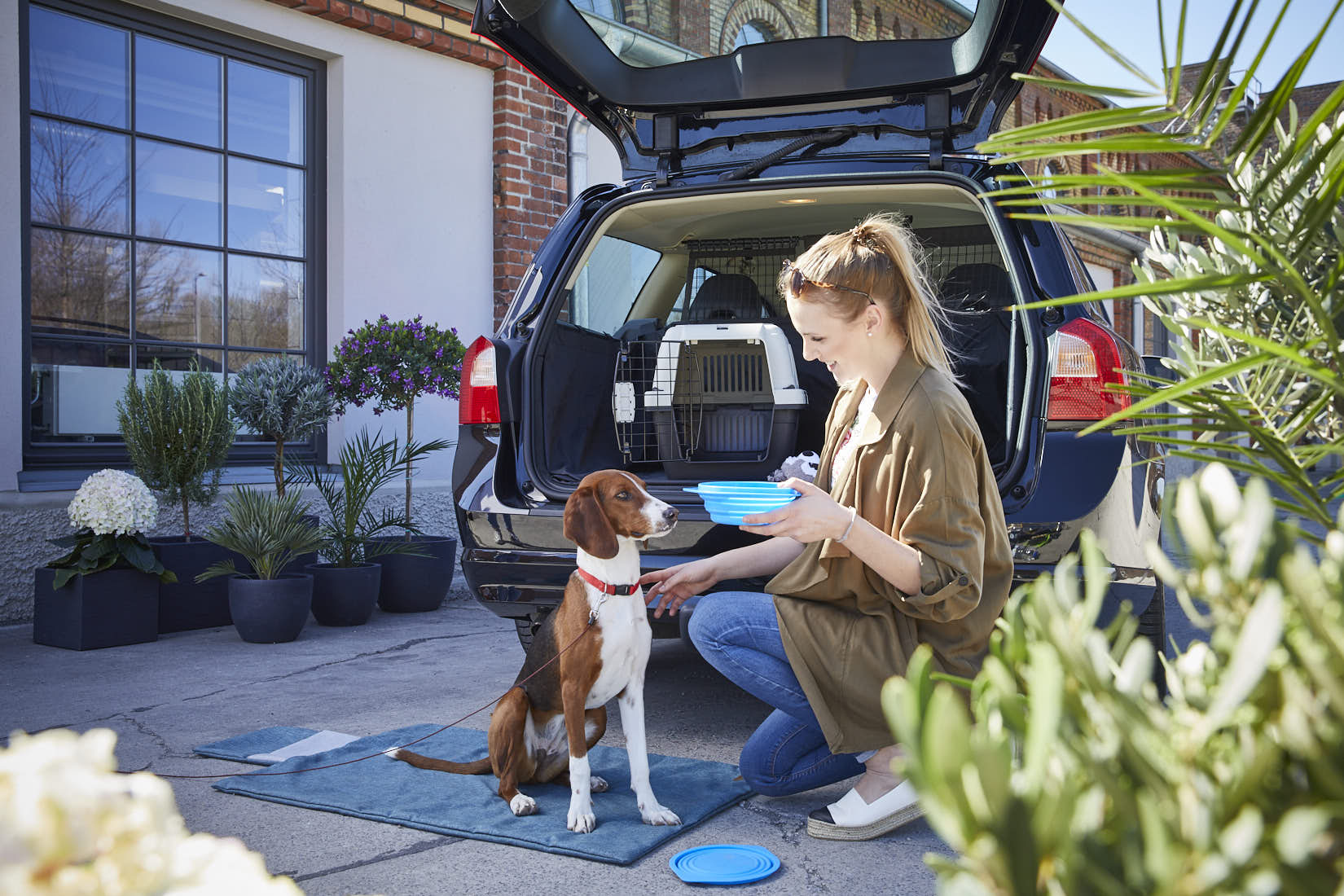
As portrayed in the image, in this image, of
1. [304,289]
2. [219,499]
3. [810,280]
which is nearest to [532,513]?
[810,280]

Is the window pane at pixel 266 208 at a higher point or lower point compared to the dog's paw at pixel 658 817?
higher

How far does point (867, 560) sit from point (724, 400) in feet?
6.25

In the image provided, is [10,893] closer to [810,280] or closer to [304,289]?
[810,280]

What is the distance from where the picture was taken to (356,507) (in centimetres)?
550

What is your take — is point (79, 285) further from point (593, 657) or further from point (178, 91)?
point (593, 657)

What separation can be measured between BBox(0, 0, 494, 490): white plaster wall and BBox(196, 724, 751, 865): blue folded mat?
12.0ft

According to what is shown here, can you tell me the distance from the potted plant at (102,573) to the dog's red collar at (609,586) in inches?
116

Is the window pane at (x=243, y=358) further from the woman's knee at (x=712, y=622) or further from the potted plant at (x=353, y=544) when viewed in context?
the woman's knee at (x=712, y=622)

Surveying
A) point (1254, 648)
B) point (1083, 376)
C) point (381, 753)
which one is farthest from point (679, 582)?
point (1254, 648)

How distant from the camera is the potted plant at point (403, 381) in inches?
223

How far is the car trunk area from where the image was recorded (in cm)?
374

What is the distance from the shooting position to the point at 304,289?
673cm

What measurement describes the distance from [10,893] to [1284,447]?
3.21 ft

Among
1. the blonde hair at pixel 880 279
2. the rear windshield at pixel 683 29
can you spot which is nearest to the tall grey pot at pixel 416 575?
the rear windshield at pixel 683 29
